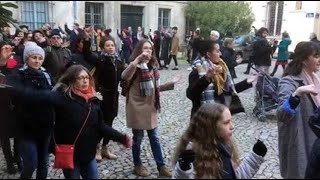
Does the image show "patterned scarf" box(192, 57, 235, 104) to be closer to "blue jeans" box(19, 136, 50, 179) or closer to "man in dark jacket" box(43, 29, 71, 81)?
"blue jeans" box(19, 136, 50, 179)

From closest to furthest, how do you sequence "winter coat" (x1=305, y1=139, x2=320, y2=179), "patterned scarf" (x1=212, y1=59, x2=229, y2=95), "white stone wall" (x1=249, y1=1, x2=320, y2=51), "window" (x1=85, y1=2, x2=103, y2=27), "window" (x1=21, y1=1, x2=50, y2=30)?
"winter coat" (x1=305, y1=139, x2=320, y2=179) < "patterned scarf" (x1=212, y1=59, x2=229, y2=95) < "window" (x1=21, y1=1, x2=50, y2=30) < "white stone wall" (x1=249, y1=1, x2=320, y2=51) < "window" (x1=85, y1=2, x2=103, y2=27)

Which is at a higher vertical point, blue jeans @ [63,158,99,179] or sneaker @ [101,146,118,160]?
blue jeans @ [63,158,99,179]

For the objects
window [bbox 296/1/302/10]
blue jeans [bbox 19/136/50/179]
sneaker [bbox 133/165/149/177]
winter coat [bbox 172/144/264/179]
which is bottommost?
sneaker [bbox 133/165/149/177]

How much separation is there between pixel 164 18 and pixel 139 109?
22459 millimetres

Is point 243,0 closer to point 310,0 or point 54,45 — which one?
point 310,0

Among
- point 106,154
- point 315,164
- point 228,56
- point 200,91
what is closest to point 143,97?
point 200,91

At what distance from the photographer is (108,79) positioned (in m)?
4.93

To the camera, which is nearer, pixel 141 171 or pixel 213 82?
pixel 213 82

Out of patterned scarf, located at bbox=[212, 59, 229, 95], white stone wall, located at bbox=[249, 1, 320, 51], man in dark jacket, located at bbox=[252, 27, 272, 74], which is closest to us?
patterned scarf, located at bbox=[212, 59, 229, 95]

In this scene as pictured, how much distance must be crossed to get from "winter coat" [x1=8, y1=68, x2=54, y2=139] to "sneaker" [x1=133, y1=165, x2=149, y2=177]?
1143mm

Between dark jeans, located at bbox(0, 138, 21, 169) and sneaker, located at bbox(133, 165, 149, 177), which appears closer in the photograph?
sneaker, located at bbox(133, 165, 149, 177)

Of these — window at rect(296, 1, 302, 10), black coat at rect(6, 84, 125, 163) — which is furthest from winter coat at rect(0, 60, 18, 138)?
window at rect(296, 1, 302, 10)

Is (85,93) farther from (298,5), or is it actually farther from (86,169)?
A: (298,5)

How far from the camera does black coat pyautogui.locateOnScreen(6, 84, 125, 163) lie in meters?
3.11
